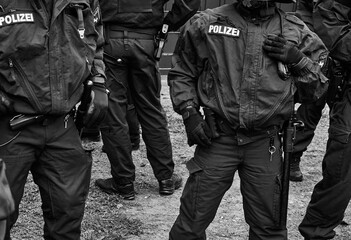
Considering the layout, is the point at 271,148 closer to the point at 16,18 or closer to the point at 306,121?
the point at 16,18

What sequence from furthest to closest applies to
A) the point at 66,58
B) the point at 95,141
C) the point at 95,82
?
the point at 95,141, the point at 95,82, the point at 66,58

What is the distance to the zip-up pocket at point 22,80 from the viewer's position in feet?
12.3

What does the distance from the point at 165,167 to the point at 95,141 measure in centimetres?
153

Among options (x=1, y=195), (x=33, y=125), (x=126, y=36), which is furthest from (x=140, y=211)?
(x=1, y=195)

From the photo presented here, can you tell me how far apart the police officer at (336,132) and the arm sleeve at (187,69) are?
1.04 m

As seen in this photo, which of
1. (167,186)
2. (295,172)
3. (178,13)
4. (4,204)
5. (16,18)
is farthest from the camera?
(295,172)

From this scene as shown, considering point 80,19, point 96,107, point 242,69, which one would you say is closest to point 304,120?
point 242,69

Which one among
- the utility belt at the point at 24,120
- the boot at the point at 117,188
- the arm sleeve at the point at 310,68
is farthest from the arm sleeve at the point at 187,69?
the boot at the point at 117,188

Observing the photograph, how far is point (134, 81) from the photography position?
576 centimetres

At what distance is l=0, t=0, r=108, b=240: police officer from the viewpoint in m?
3.76

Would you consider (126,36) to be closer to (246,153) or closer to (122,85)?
(122,85)

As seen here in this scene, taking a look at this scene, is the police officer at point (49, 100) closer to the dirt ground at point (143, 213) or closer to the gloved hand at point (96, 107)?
the gloved hand at point (96, 107)

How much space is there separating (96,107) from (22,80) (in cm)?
53

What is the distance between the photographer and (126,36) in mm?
5594
